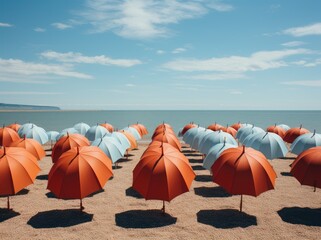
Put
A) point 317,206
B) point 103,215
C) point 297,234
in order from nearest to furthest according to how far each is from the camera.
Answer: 1. point 297,234
2. point 103,215
3. point 317,206

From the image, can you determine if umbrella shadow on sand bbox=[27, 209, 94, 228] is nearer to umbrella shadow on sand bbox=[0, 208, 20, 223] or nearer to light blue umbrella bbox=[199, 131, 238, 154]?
umbrella shadow on sand bbox=[0, 208, 20, 223]

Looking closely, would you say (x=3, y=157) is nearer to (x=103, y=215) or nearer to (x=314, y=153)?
(x=103, y=215)

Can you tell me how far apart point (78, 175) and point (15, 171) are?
2464mm

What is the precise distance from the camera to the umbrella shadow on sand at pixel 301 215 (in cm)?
1030

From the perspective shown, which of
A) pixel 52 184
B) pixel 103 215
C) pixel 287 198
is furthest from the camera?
pixel 287 198

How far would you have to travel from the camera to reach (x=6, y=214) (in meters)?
11.0

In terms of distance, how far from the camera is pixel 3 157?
10609 mm

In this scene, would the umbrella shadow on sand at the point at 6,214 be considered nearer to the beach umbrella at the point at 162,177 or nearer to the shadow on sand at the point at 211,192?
the beach umbrella at the point at 162,177

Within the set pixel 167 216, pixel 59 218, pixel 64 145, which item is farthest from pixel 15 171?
pixel 167 216

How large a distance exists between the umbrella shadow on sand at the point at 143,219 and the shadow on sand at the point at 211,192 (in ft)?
10.1

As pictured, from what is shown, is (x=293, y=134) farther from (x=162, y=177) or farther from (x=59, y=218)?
(x=59, y=218)

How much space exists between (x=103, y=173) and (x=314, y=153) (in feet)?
26.8

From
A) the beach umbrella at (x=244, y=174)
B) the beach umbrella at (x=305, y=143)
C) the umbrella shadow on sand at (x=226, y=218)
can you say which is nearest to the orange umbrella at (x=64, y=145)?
the umbrella shadow on sand at (x=226, y=218)

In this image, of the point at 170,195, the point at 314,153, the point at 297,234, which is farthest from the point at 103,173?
the point at 314,153
